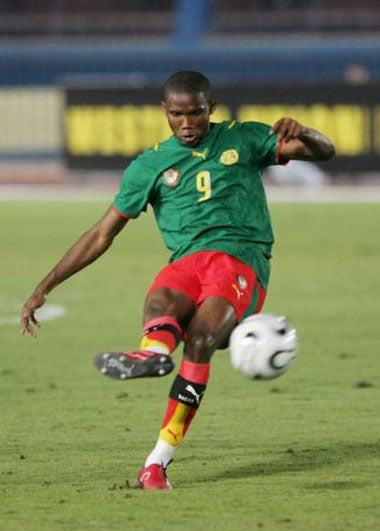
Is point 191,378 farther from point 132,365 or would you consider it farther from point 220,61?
point 220,61

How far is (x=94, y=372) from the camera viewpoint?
1095 cm

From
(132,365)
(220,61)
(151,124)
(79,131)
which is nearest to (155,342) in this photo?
(132,365)

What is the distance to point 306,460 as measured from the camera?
7328 millimetres

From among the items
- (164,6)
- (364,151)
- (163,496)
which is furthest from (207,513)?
(164,6)

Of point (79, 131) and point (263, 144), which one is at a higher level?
point (263, 144)

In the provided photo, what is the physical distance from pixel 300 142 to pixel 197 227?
1.99 feet

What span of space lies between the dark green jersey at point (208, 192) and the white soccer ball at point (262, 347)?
0.50 meters

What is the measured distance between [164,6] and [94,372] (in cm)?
2978

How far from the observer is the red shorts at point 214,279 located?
6.68m

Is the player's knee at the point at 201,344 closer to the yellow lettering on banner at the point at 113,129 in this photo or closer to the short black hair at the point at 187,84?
the short black hair at the point at 187,84

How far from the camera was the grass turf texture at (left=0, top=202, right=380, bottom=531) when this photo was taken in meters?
6.15

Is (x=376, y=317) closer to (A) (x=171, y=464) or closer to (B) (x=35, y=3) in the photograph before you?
(A) (x=171, y=464)

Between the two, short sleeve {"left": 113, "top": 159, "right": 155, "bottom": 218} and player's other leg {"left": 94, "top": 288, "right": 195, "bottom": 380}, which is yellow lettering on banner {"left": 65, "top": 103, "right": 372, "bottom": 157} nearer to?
short sleeve {"left": 113, "top": 159, "right": 155, "bottom": 218}


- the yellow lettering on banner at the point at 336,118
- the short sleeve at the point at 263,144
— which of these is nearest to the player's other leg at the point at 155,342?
the short sleeve at the point at 263,144
